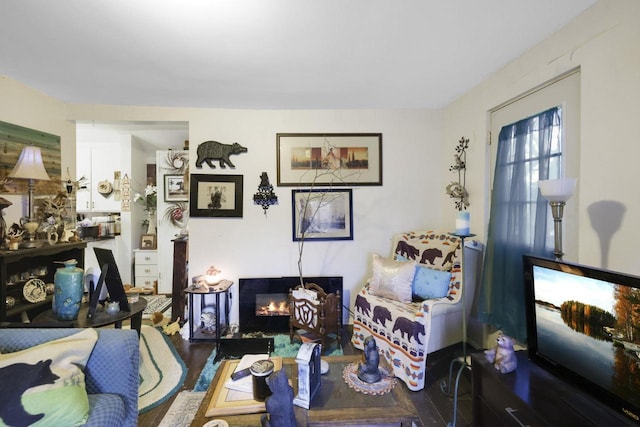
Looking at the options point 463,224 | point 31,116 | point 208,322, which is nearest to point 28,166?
point 31,116

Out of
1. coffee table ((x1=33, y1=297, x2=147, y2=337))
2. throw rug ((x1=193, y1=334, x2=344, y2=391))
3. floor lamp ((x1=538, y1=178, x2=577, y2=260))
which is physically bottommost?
throw rug ((x1=193, y1=334, x2=344, y2=391))

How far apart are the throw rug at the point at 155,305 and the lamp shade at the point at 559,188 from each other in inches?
150

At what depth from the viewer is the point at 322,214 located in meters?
2.91

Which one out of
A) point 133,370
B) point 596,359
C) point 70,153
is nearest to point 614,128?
point 596,359

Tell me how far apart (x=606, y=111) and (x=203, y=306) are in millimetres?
3333

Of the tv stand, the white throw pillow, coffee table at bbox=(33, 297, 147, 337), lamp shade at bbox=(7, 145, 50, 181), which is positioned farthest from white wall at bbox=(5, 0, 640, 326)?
the tv stand

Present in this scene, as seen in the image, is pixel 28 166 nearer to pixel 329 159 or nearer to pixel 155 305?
pixel 155 305

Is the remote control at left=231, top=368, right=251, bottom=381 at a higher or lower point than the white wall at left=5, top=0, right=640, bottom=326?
lower

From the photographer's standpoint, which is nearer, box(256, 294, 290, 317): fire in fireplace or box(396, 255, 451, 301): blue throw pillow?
box(396, 255, 451, 301): blue throw pillow

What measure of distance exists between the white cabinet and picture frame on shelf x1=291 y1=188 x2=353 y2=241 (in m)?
3.05

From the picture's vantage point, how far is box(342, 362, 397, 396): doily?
4.28ft

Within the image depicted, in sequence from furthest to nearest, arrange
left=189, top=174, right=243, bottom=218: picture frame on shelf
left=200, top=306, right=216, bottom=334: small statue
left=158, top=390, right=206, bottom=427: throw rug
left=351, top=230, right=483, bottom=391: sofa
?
left=189, top=174, right=243, bottom=218: picture frame on shelf
left=200, top=306, right=216, bottom=334: small statue
left=351, top=230, right=483, bottom=391: sofa
left=158, top=390, right=206, bottom=427: throw rug

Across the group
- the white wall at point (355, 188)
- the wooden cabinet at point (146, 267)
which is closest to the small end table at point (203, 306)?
the white wall at point (355, 188)

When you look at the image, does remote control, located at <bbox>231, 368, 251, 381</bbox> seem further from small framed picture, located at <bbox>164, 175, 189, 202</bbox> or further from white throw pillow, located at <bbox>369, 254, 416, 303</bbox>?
small framed picture, located at <bbox>164, 175, 189, 202</bbox>
